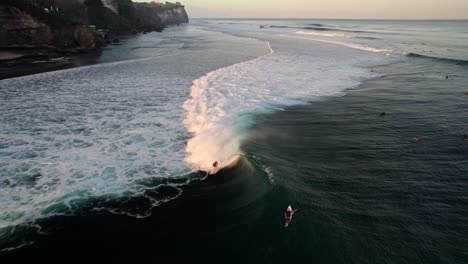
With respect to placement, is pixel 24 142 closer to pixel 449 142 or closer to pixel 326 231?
pixel 326 231

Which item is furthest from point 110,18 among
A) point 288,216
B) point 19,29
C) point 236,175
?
point 288,216

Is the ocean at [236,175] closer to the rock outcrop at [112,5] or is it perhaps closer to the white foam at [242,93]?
the white foam at [242,93]

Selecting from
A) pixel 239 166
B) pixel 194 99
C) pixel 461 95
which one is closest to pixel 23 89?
pixel 194 99

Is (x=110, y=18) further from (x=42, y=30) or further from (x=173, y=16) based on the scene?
(x=173, y=16)

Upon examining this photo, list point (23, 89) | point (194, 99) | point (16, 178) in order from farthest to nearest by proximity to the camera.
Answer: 1. point (23, 89)
2. point (194, 99)
3. point (16, 178)

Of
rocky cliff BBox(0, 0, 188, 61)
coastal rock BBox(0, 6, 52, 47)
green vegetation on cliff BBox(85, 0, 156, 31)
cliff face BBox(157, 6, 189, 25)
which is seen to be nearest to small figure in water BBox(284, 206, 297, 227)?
rocky cliff BBox(0, 0, 188, 61)

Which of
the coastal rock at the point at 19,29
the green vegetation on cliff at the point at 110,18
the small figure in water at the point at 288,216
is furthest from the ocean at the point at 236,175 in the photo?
the green vegetation on cliff at the point at 110,18

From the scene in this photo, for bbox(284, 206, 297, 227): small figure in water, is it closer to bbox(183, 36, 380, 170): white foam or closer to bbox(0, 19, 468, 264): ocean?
bbox(0, 19, 468, 264): ocean
